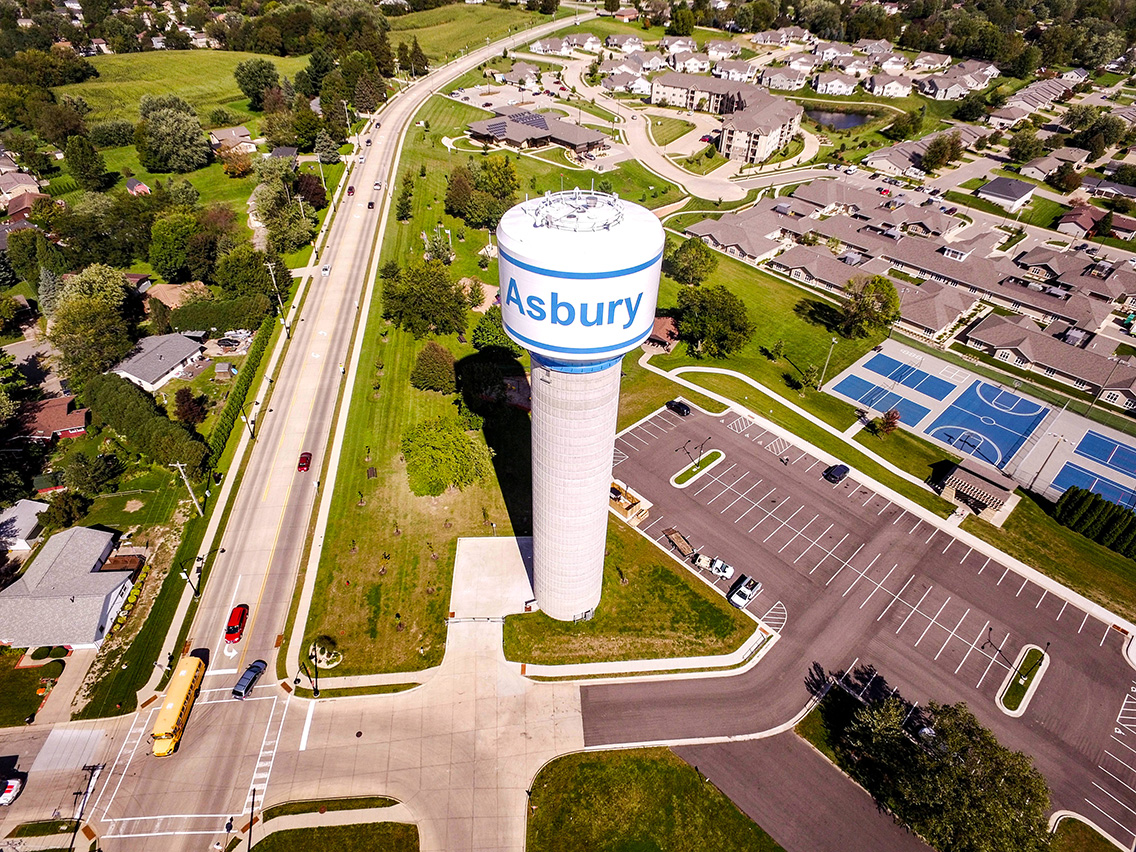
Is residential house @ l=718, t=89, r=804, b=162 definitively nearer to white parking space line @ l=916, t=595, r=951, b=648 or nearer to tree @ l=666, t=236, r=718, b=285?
tree @ l=666, t=236, r=718, b=285

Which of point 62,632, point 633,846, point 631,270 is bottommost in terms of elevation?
point 633,846

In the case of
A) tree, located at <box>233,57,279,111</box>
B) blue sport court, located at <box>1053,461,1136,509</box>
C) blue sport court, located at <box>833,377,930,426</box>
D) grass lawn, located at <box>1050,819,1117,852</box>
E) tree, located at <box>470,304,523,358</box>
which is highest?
tree, located at <box>233,57,279,111</box>

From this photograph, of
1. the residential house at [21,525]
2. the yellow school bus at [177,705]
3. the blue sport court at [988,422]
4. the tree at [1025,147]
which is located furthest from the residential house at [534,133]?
the yellow school bus at [177,705]

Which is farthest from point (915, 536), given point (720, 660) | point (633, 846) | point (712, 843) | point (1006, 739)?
point (633, 846)

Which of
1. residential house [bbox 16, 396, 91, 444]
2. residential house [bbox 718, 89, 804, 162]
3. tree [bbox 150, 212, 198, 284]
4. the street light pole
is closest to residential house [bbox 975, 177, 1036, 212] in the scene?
residential house [bbox 718, 89, 804, 162]

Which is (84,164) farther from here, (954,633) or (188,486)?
(954,633)

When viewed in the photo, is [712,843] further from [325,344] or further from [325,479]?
[325,344]
